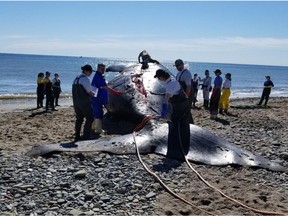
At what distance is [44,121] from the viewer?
49.3 ft

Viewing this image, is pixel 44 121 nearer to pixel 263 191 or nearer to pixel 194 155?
pixel 194 155

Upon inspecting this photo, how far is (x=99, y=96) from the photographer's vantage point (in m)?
12.0

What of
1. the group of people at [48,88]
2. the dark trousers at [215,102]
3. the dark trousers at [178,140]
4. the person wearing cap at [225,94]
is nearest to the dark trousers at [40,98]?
the group of people at [48,88]

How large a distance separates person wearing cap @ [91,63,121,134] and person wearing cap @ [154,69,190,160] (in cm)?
190

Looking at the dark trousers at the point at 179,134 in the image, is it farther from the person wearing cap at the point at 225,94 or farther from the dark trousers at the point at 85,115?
the person wearing cap at the point at 225,94

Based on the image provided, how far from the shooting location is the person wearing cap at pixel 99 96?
1170 centimetres

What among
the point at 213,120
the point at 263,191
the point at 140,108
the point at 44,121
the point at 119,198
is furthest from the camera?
the point at 213,120

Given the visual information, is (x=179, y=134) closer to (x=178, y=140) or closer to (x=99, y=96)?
(x=178, y=140)

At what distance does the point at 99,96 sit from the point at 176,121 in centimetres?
330

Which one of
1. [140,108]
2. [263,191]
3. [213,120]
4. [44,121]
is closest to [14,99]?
[44,121]

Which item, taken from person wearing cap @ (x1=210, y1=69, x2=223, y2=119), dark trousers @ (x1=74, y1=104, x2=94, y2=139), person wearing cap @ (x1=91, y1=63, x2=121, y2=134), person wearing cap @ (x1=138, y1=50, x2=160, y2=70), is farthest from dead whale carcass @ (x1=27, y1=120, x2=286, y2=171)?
person wearing cap @ (x1=210, y1=69, x2=223, y2=119)

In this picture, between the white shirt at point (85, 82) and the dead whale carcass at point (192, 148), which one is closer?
the dead whale carcass at point (192, 148)

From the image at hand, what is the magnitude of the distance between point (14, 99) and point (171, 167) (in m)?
25.2

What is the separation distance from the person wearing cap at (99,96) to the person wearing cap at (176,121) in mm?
1904
